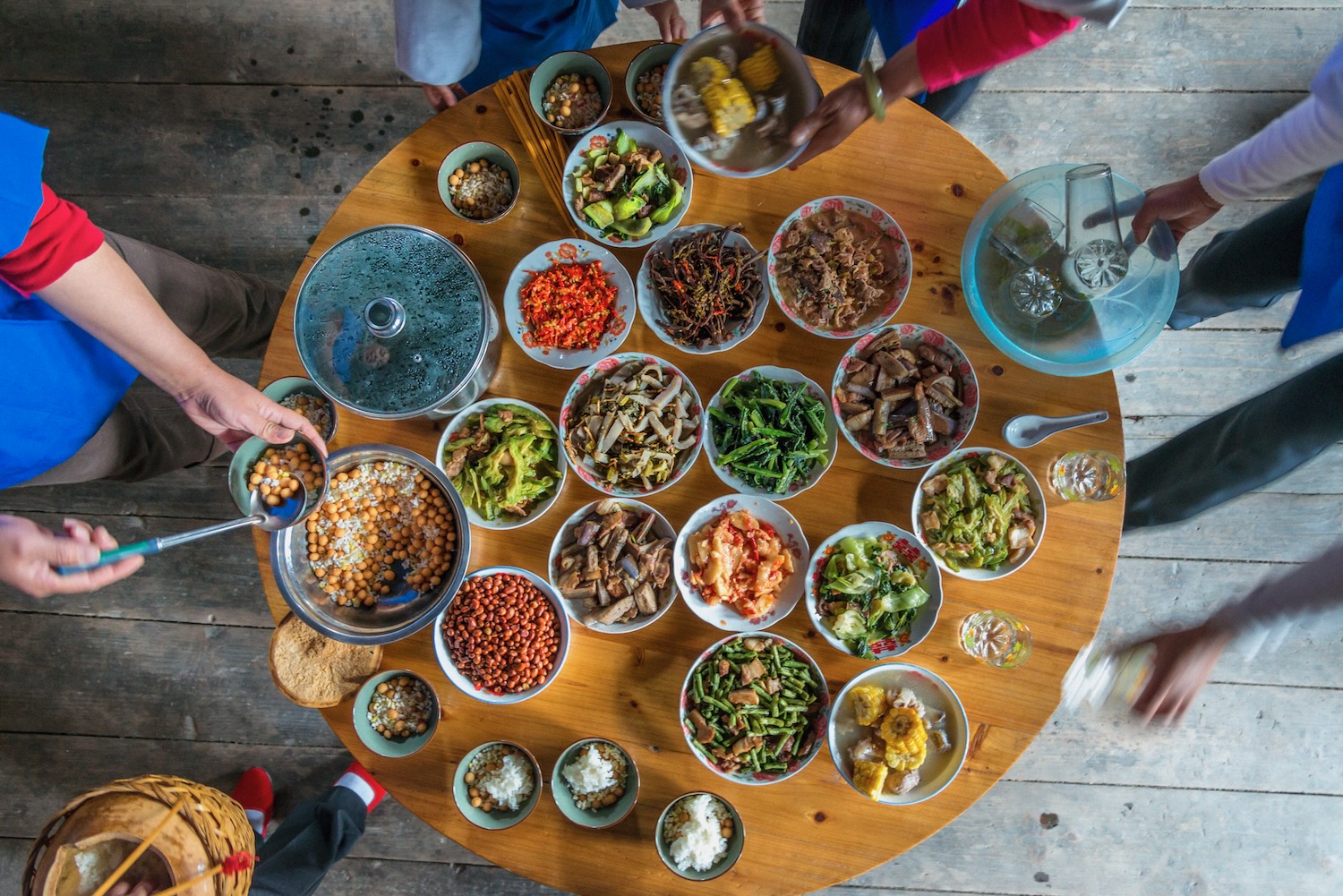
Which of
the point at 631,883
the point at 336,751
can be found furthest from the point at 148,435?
the point at 631,883

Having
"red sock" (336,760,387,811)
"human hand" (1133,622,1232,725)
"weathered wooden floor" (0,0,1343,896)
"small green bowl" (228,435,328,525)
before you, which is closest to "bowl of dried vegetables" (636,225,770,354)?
"small green bowl" (228,435,328,525)

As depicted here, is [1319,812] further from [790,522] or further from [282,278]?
[282,278]

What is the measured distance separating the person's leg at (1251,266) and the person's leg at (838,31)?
1271mm

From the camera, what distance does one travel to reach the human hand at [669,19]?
209 cm

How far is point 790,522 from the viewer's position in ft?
6.41

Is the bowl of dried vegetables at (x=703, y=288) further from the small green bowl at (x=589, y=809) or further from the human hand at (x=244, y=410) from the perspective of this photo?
the small green bowl at (x=589, y=809)

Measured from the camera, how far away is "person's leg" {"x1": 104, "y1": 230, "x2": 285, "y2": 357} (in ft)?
6.82

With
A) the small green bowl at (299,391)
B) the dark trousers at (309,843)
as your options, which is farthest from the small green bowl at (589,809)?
the dark trousers at (309,843)

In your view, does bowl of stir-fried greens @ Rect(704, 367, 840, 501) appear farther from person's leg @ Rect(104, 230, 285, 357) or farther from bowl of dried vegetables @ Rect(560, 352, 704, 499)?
person's leg @ Rect(104, 230, 285, 357)

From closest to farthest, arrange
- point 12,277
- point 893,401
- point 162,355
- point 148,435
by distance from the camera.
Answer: point 12,277, point 162,355, point 893,401, point 148,435

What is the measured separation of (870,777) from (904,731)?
14cm

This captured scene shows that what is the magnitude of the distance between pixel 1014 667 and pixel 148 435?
2593 mm

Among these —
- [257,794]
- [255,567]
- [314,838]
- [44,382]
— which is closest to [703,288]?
[44,382]

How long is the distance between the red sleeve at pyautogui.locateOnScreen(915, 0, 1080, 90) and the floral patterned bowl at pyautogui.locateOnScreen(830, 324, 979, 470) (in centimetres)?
58
